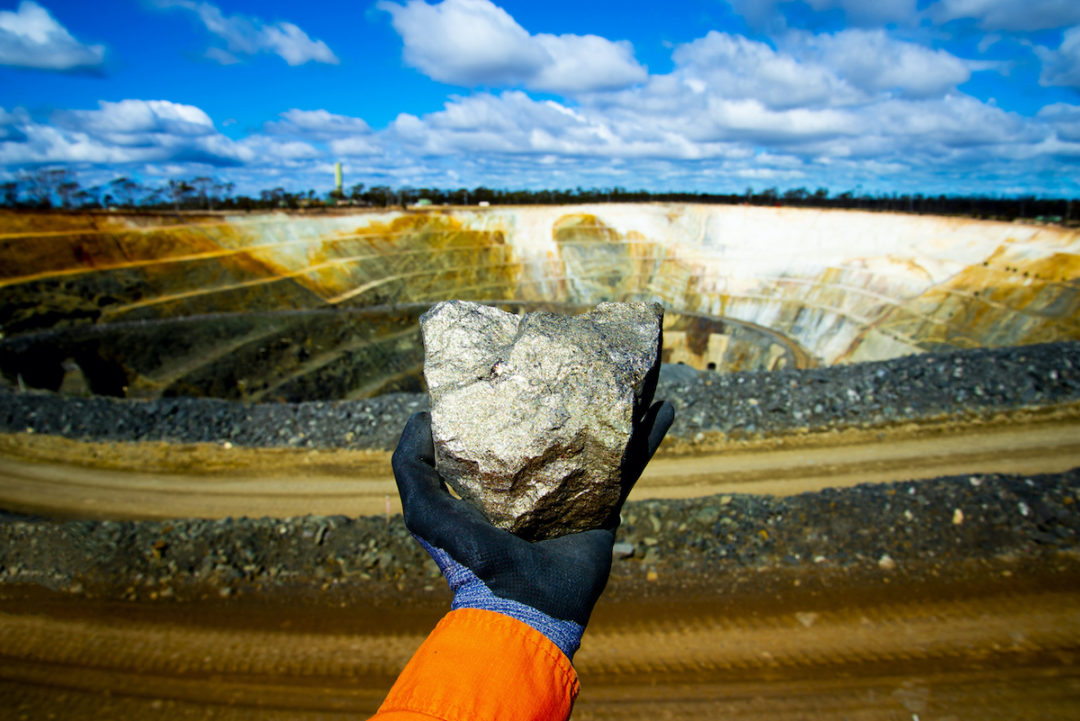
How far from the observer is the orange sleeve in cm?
245

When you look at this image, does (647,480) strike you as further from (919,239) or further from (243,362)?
(919,239)

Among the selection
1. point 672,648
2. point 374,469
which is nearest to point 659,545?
point 672,648

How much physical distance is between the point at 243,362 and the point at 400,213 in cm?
2757

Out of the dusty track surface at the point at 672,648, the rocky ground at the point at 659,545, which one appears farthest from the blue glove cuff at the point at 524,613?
the rocky ground at the point at 659,545

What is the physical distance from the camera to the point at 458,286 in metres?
47.7

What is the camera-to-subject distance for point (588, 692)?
6520 mm

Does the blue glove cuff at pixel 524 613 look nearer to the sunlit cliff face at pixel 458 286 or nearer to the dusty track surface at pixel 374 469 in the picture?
the dusty track surface at pixel 374 469

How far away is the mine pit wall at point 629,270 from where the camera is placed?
31.1 meters

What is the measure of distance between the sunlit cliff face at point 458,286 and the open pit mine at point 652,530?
1.17ft

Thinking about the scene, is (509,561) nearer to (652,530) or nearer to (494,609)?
(494,609)

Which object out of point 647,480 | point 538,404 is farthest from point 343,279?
point 538,404

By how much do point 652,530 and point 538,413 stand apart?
6000 millimetres

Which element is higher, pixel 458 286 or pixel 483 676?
pixel 483 676

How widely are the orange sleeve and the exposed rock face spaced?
1101mm
